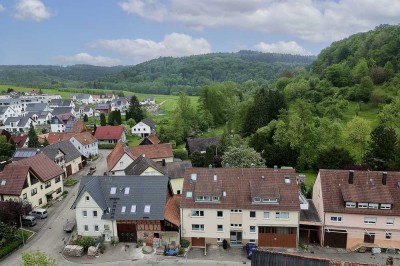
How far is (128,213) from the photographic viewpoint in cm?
4212

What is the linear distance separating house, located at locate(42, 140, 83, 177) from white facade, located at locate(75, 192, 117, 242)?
2596cm

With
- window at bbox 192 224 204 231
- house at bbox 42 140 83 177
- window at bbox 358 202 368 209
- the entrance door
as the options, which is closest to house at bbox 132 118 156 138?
house at bbox 42 140 83 177

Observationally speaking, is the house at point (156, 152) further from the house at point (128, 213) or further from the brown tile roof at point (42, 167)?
the house at point (128, 213)

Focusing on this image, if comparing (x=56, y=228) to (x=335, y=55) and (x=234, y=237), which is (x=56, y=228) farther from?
(x=335, y=55)

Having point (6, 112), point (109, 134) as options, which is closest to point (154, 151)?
point (109, 134)

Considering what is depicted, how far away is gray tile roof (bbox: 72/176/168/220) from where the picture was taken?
138ft

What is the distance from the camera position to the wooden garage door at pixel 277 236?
41156 millimetres

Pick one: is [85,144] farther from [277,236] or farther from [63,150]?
[277,236]

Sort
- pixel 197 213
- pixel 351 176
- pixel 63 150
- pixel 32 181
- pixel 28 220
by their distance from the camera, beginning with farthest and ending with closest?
1. pixel 63 150
2. pixel 32 181
3. pixel 28 220
4. pixel 197 213
5. pixel 351 176

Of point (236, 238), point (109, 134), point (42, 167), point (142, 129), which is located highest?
point (142, 129)

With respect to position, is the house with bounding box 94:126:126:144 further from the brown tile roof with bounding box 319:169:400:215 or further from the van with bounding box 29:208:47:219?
the brown tile roof with bounding box 319:169:400:215

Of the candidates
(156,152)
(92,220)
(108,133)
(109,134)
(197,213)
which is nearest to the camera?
(197,213)

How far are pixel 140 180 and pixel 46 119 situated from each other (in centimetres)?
11713

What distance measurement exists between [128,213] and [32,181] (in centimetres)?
1964
